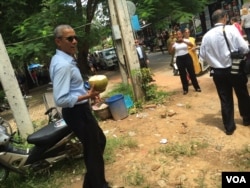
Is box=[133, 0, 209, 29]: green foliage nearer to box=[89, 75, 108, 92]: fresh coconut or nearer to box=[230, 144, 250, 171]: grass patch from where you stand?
box=[230, 144, 250, 171]: grass patch

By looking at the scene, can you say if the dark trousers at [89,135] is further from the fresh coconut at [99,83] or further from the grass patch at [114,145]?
the grass patch at [114,145]

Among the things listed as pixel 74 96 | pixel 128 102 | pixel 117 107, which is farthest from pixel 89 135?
pixel 128 102

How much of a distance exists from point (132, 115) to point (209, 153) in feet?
9.60

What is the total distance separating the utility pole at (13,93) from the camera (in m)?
6.53

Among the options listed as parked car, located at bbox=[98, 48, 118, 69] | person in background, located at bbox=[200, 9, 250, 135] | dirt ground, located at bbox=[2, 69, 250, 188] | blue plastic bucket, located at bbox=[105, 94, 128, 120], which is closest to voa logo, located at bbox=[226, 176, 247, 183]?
dirt ground, located at bbox=[2, 69, 250, 188]

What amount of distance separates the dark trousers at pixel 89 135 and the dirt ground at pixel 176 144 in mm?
740

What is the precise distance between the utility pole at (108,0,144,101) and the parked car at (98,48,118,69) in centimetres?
1556

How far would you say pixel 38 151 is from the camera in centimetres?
479

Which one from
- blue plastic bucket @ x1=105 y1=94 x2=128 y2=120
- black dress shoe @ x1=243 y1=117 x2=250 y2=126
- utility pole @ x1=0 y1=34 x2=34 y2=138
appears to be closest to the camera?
black dress shoe @ x1=243 y1=117 x2=250 y2=126

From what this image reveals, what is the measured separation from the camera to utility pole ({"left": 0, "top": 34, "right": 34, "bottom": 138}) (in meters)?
6.53

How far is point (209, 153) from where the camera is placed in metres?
4.88

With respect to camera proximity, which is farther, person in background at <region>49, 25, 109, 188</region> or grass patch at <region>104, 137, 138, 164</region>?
grass patch at <region>104, 137, 138, 164</region>

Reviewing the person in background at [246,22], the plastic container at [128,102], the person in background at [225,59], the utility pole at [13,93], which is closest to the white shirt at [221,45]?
the person in background at [225,59]

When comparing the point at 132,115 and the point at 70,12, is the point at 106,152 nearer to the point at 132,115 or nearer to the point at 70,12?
the point at 132,115
